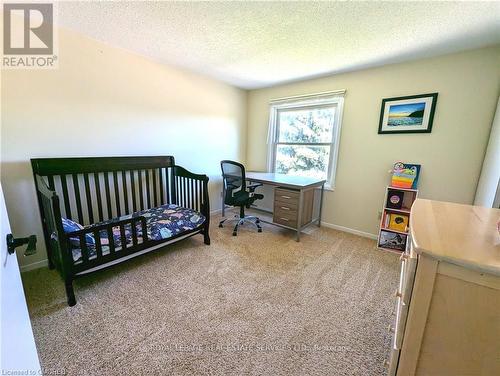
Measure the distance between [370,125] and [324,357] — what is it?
260cm

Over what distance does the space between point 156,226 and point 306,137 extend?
2.53 metres

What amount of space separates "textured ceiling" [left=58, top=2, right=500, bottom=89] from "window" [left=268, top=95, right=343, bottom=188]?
673 millimetres

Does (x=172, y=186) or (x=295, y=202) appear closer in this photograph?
(x=295, y=202)

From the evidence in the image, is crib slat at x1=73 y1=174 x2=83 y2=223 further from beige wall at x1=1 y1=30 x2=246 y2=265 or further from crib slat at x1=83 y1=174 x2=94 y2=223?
beige wall at x1=1 y1=30 x2=246 y2=265

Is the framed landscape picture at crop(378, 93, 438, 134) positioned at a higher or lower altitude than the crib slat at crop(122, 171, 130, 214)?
higher

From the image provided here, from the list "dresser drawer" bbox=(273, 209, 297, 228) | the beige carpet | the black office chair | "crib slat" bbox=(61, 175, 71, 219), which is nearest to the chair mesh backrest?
the black office chair

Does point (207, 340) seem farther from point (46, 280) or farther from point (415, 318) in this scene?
point (46, 280)

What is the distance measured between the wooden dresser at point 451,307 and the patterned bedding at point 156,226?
1958 mm

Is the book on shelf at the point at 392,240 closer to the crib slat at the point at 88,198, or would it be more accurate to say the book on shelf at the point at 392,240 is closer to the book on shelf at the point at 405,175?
the book on shelf at the point at 405,175

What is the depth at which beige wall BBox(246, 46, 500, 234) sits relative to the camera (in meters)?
2.09

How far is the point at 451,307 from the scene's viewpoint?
73 centimetres

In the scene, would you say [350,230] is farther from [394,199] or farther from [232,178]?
[232,178]

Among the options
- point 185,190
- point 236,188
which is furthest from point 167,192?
point 236,188

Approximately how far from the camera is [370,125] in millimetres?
2705
